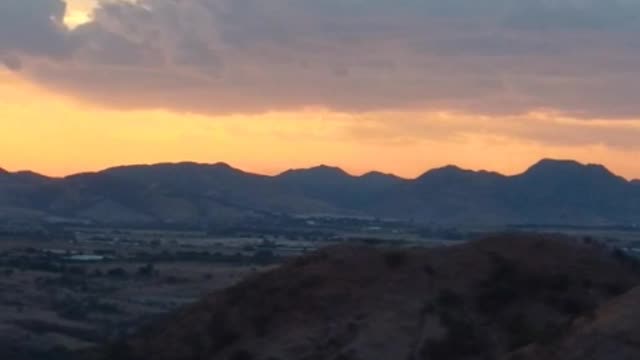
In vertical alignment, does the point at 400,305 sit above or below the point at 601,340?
above

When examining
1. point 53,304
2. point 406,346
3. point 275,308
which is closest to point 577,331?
point 406,346

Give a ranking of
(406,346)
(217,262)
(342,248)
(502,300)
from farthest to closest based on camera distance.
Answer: (217,262) → (342,248) → (502,300) → (406,346)

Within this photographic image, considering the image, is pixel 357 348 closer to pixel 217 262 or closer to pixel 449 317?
pixel 449 317

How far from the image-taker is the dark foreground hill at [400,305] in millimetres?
47688

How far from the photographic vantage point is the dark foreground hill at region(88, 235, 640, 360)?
47.7 meters

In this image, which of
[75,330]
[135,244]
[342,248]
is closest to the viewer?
[342,248]

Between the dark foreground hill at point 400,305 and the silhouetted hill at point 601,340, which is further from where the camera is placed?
the dark foreground hill at point 400,305

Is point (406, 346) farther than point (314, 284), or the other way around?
point (314, 284)

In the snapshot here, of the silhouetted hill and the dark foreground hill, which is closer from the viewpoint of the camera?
the silhouetted hill

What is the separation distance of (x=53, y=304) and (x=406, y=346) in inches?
2551

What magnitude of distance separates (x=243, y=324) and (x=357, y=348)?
5.16 metres

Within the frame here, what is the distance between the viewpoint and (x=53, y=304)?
109188 mm

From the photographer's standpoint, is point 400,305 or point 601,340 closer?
point 601,340

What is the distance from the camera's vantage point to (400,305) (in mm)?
49781
